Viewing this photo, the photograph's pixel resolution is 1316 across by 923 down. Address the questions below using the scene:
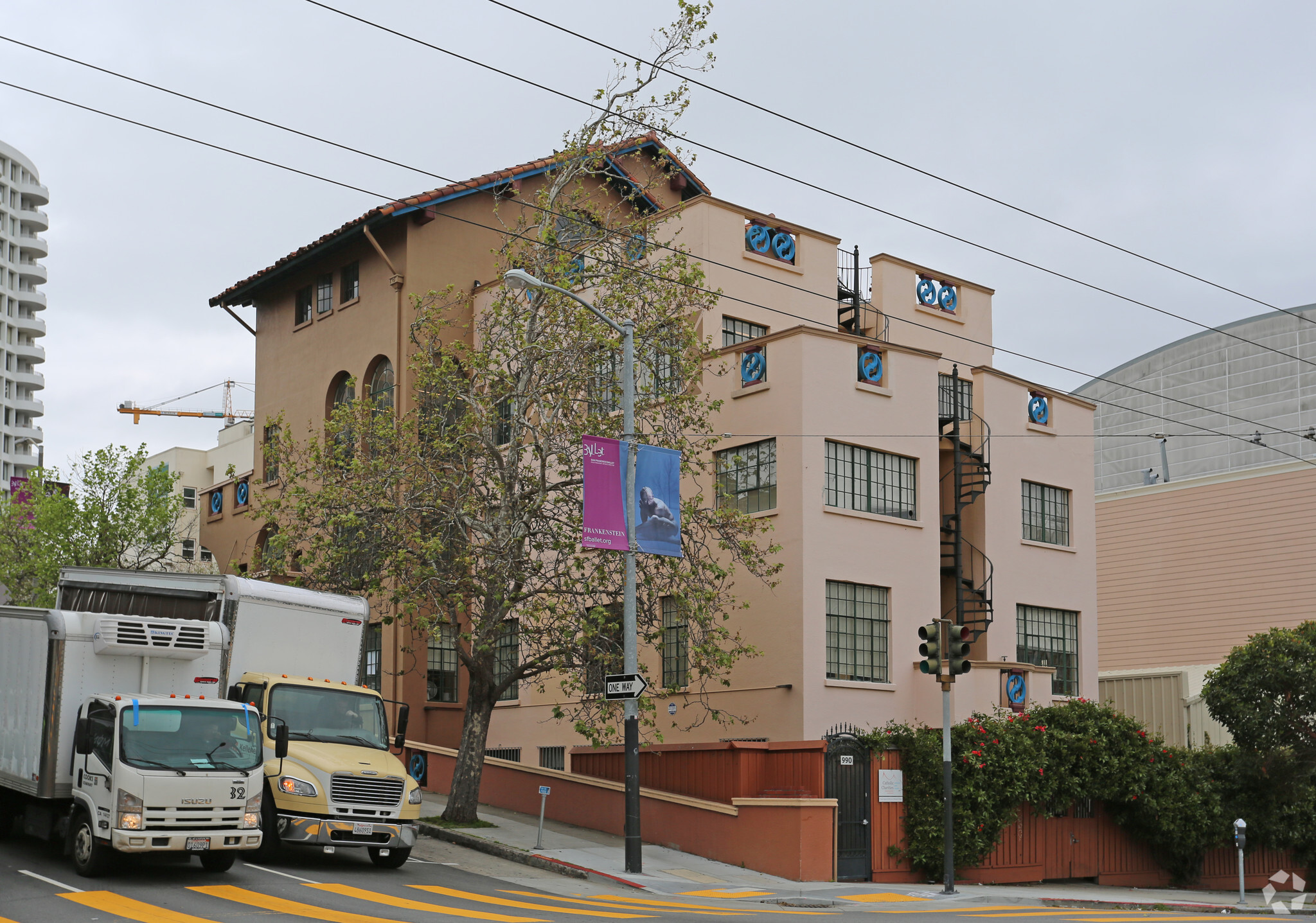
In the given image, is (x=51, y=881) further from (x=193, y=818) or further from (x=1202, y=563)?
(x=1202, y=563)

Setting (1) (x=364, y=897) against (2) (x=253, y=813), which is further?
(2) (x=253, y=813)

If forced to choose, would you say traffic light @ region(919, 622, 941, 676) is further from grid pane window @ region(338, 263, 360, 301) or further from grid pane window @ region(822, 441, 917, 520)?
grid pane window @ region(338, 263, 360, 301)

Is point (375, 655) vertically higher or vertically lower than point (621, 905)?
higher

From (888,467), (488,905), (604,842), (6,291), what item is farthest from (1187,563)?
(6,291)

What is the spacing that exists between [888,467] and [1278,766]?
9638 mm

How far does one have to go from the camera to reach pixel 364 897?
51.9ft

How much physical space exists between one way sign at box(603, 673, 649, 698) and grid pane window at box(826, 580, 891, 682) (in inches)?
229

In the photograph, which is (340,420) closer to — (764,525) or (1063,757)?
(764,525)

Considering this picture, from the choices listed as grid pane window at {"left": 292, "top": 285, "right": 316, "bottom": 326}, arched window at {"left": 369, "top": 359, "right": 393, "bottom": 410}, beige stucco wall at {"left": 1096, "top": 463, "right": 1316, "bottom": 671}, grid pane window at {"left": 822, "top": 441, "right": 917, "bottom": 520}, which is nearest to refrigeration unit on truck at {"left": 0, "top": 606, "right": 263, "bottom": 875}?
grid pane window at {"left": 822, "top": 441, "right": 917, "bottom": 520}

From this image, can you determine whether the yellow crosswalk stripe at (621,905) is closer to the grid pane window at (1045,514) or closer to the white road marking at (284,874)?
the white road marking at (284,874)

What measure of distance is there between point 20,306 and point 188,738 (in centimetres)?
11178

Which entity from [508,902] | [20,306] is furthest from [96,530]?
[20,306]

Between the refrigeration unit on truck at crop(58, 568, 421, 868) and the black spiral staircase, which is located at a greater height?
the black spiral staircase

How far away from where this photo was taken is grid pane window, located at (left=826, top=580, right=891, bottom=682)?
25.5m
